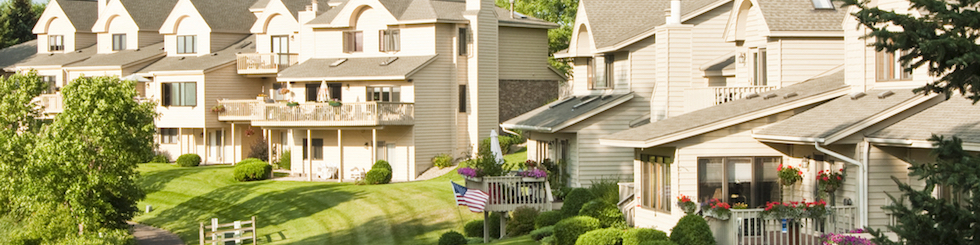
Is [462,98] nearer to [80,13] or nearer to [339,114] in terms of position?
[339,114]

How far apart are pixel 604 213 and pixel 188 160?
36.6 m

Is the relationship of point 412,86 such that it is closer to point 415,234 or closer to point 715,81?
point 415,234

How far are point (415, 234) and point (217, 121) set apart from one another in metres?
27.4

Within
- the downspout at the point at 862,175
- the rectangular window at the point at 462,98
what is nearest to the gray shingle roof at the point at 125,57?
the rectangular window at the point at 462,98

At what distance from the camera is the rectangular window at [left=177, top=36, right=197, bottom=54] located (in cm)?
6419

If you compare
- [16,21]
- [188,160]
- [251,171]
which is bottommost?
[251,171]


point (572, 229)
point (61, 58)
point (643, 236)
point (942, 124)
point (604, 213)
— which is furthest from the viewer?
point (61, 58)

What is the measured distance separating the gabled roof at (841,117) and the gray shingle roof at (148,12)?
5334 centimetres

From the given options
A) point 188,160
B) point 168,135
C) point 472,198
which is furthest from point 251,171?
point 472,198

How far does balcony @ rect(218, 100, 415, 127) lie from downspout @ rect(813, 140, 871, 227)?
96.1 feet

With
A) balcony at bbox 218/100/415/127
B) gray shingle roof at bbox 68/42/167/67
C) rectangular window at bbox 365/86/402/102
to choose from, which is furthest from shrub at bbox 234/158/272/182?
gray shingle roof at bbox 68/42/167/67

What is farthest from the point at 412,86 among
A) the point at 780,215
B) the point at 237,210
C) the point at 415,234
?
the point at 780,215

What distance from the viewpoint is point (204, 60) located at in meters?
61.5

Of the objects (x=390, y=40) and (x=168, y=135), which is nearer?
(x=390, y=40)
